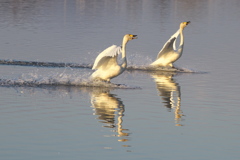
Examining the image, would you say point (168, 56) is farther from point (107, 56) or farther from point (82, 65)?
point (107, 56)

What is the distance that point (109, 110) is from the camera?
14.9m

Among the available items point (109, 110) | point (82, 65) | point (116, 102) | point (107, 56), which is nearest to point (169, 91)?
point (107, 56)

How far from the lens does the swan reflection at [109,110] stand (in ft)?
42.0

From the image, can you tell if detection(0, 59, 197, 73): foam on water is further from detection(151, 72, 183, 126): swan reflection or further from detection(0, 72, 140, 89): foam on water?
detection(0, 72, 140, 89): foam on water

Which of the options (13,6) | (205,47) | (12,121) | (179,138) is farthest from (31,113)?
(13,6)

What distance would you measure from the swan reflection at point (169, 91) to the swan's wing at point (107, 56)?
4.71 ft

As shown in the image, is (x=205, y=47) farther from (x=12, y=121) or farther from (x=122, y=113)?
(x=12, y=121)

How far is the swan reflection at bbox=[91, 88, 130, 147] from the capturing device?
504 inches

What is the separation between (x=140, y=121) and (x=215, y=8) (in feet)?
148

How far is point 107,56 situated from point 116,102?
1.92 m

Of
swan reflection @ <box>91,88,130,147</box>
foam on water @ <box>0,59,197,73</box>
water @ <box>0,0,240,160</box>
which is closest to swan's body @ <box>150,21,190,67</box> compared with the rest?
foam on water @ <box>0,59,197,73</box>

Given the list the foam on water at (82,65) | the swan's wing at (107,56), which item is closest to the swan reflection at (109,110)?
the swan's wing at (107,56)

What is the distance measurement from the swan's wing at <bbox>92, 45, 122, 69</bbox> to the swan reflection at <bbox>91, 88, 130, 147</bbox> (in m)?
0.67

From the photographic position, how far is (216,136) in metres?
12.5
